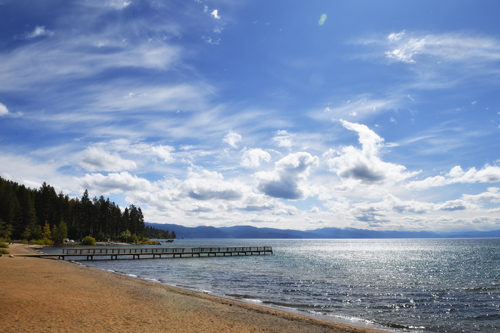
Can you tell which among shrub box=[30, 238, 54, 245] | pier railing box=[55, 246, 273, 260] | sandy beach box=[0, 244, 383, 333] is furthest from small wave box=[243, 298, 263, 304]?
shrub box=[30, 238, 54, 245]

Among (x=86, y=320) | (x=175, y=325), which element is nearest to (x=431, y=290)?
(x=175, y=325)

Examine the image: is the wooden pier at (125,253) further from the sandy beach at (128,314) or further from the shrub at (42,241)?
the sandy beach at (128,314)

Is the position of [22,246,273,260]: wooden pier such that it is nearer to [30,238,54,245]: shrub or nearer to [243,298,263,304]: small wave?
[30,238,54,245]: shrub

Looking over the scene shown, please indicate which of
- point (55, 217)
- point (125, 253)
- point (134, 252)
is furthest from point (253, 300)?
point (55, 217)

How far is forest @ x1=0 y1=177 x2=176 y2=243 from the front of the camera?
77.2m

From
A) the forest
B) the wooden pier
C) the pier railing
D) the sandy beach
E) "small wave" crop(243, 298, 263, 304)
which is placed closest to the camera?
the sandy beach

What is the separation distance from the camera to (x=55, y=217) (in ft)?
315

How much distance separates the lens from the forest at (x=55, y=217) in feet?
253

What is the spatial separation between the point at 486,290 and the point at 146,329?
32.0 metres

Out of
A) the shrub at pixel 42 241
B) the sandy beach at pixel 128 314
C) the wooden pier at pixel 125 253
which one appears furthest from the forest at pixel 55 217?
the sandy beach at pixel 128 314

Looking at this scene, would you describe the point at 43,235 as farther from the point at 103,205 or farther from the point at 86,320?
the point at 86,320

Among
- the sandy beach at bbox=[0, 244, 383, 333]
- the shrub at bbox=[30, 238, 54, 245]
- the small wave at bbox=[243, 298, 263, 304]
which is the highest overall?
the sandy beach at bbox=[0, 244, 383, 333]

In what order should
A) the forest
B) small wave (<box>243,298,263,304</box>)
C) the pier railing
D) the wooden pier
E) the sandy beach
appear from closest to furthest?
the sandy beach
small wave (<box>243,298,263,304</box>)
the wooden pier
the pier railing
the forest

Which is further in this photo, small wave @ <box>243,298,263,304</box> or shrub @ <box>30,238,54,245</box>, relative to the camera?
shrub @ <box>30,238,54,245</box>
